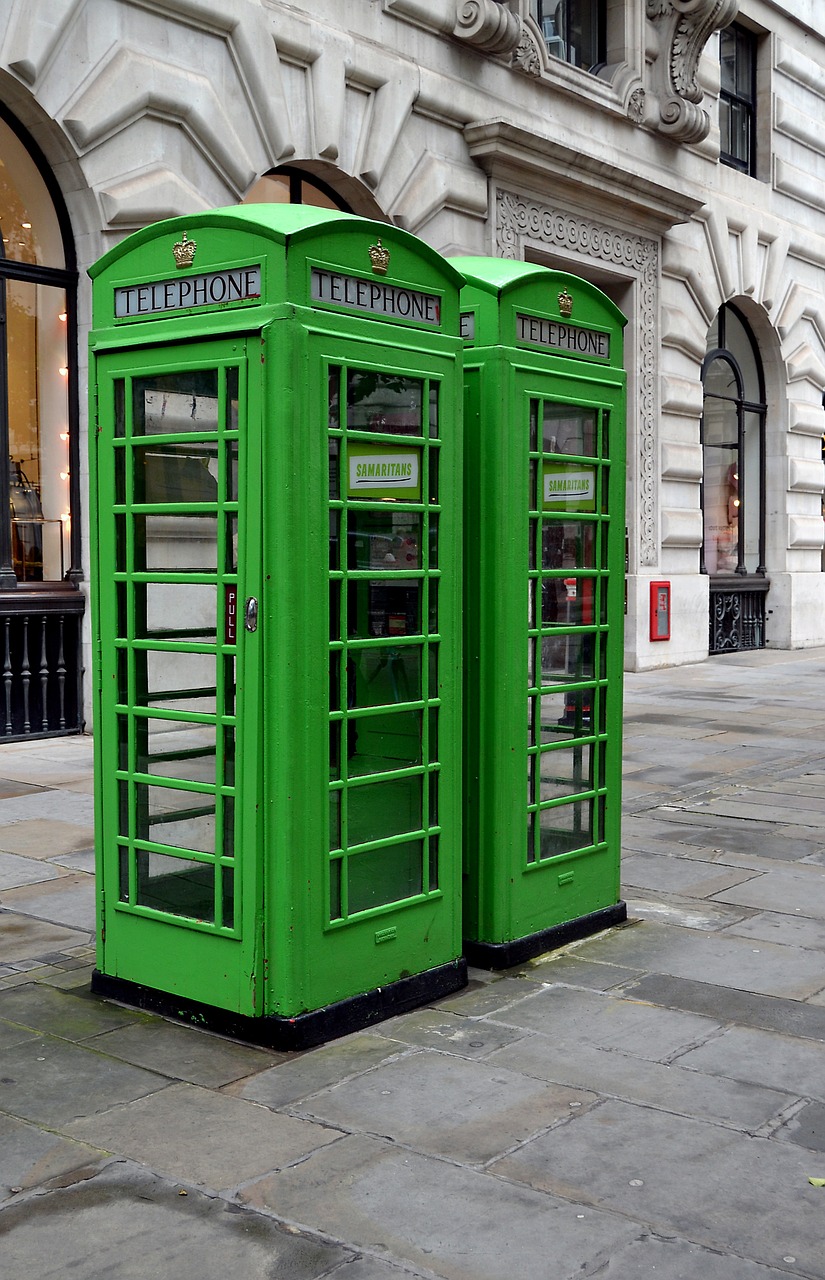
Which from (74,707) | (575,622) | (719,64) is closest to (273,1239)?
(575,622)

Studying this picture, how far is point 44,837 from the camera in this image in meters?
7.02

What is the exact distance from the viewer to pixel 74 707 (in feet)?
34.3

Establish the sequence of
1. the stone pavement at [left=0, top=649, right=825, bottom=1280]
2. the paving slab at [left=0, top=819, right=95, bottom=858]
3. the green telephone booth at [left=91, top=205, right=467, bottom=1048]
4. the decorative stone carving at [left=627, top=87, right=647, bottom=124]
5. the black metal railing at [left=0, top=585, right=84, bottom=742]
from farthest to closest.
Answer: the decorative stone carving at [left=627, top=87, right=647, bottom=124]
the black metal railing at [left=0, top=585, right=84, bottom=742]
the paving slab at [left=0, top=819, right=95, bottom=858]
the green telephone booth at [left=91, top=205, right=467, bottom=1048]
the stone pavement at [left=0, top=649, right=825, bottom=1280]

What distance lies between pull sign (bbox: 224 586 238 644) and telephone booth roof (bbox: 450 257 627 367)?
133 cm

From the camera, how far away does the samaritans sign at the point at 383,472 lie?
165 inches

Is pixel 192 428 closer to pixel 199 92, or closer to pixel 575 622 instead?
pixel 575 622

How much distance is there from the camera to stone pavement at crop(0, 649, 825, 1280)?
9.59ft

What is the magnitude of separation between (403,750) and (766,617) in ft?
52.4

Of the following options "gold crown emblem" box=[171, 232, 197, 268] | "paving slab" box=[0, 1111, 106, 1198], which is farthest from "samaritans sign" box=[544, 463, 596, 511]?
"paving slab" box=[0, 1111, 106, 1198]

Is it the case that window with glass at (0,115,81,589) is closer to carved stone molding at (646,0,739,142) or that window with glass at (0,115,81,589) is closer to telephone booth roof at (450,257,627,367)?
telephone booth roof at (450,257,627,367)

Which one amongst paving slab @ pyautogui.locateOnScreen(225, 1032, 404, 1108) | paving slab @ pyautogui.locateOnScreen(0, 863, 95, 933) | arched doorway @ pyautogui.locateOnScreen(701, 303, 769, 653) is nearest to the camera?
paving slab @ pyautogui.locateOnScreen(225, 1032, 404, 1108)

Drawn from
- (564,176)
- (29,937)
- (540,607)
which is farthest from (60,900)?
(564,176)

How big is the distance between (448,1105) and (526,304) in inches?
108

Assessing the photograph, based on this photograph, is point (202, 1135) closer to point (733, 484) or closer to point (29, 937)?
point (29, 937)
